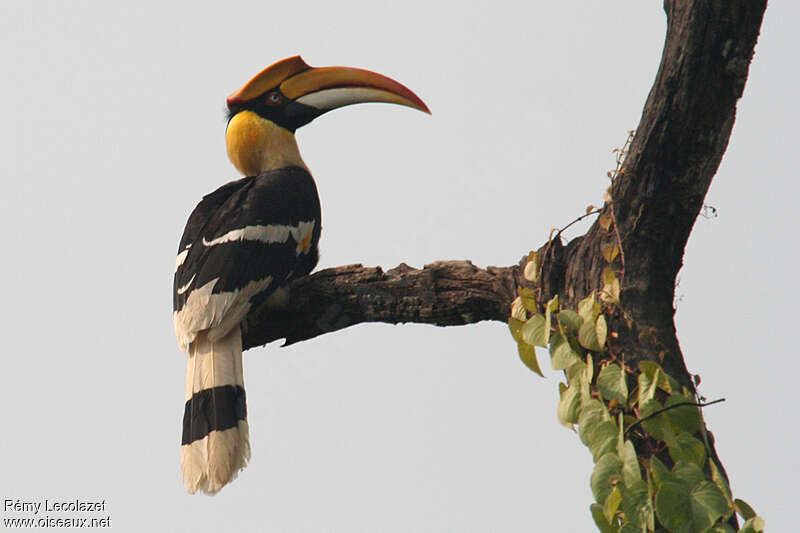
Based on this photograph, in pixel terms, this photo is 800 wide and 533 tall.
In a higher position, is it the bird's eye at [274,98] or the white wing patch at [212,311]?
the bird's eye at [274,98]

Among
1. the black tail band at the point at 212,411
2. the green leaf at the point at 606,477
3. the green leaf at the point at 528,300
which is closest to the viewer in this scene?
the green leaf at the point at 606,477

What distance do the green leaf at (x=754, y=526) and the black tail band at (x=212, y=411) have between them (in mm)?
1648

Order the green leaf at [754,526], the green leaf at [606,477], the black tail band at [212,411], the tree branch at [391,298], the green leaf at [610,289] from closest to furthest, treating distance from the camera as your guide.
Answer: the green leaf at [754,526] → the green leaf at [606,477] → the green leaf at [610,289] → the tree branch at [391,298] → the black tail band at [212,411]

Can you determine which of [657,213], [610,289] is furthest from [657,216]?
[610,289]

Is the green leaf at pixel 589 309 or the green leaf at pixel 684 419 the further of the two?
the green leaf at pixel 589 309

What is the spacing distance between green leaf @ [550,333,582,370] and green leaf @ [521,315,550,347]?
34 mm

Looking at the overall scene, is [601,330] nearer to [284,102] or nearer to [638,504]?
[638,504]

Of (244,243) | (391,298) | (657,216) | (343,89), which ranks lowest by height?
(657,216)

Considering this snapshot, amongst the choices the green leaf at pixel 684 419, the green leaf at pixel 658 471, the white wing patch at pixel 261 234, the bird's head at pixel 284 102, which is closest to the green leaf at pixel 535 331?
the green leaf at pixel 684 419

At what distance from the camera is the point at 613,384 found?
238cm

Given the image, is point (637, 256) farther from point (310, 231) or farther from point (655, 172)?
point (310, 231)

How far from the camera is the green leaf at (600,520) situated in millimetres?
2244

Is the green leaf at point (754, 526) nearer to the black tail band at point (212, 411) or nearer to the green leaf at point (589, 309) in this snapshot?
the green leaf at point (589, 309)

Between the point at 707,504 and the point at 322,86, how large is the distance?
8.24 feet
